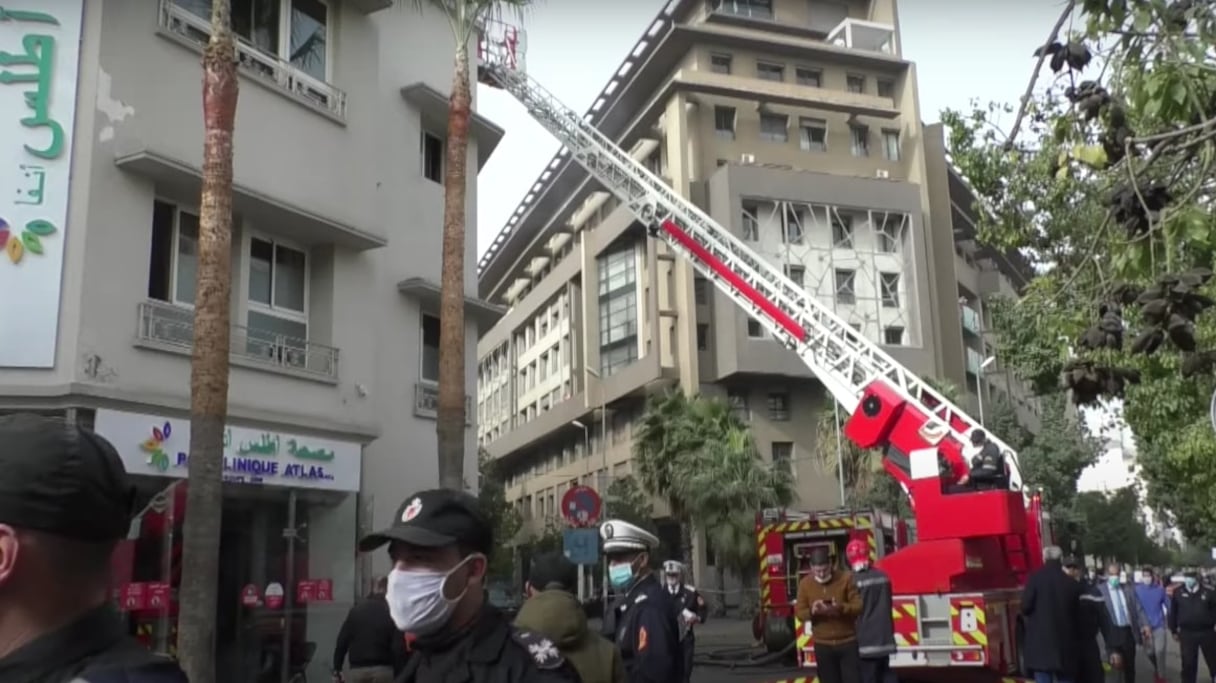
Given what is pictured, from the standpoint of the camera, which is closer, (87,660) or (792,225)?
(87,660)

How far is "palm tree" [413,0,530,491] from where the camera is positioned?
13.6 meters

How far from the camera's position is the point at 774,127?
49.8 metres

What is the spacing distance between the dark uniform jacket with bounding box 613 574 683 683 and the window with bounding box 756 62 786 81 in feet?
152

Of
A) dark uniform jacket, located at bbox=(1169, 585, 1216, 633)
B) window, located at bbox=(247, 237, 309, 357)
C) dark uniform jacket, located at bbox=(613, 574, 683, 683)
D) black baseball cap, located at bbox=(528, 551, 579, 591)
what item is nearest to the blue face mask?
dark uniform jacket, located at bbox=(613, 574, 683, 683)

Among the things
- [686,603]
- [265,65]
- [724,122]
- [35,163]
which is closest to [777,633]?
[686,603]

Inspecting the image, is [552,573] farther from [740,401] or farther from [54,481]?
[740,401]

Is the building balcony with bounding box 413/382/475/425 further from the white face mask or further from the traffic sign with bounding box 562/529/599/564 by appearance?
the white face mask

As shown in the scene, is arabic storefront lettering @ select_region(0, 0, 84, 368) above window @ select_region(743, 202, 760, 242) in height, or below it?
below

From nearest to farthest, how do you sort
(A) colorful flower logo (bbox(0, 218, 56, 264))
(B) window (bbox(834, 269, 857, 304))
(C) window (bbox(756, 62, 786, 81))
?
(A) colorful flower logo (bbox(0, 218, 56, 264)) → (B) window (bbox(834, 269, 857, 304)) → (C) window (bbox(756, 62, 786, 81))

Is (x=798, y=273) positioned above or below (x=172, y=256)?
above

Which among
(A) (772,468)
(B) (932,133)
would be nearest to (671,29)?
(B) (932,133)

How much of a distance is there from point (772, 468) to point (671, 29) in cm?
2115

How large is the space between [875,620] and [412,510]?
681 cm

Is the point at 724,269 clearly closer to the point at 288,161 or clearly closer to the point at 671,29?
the point at 288,161
